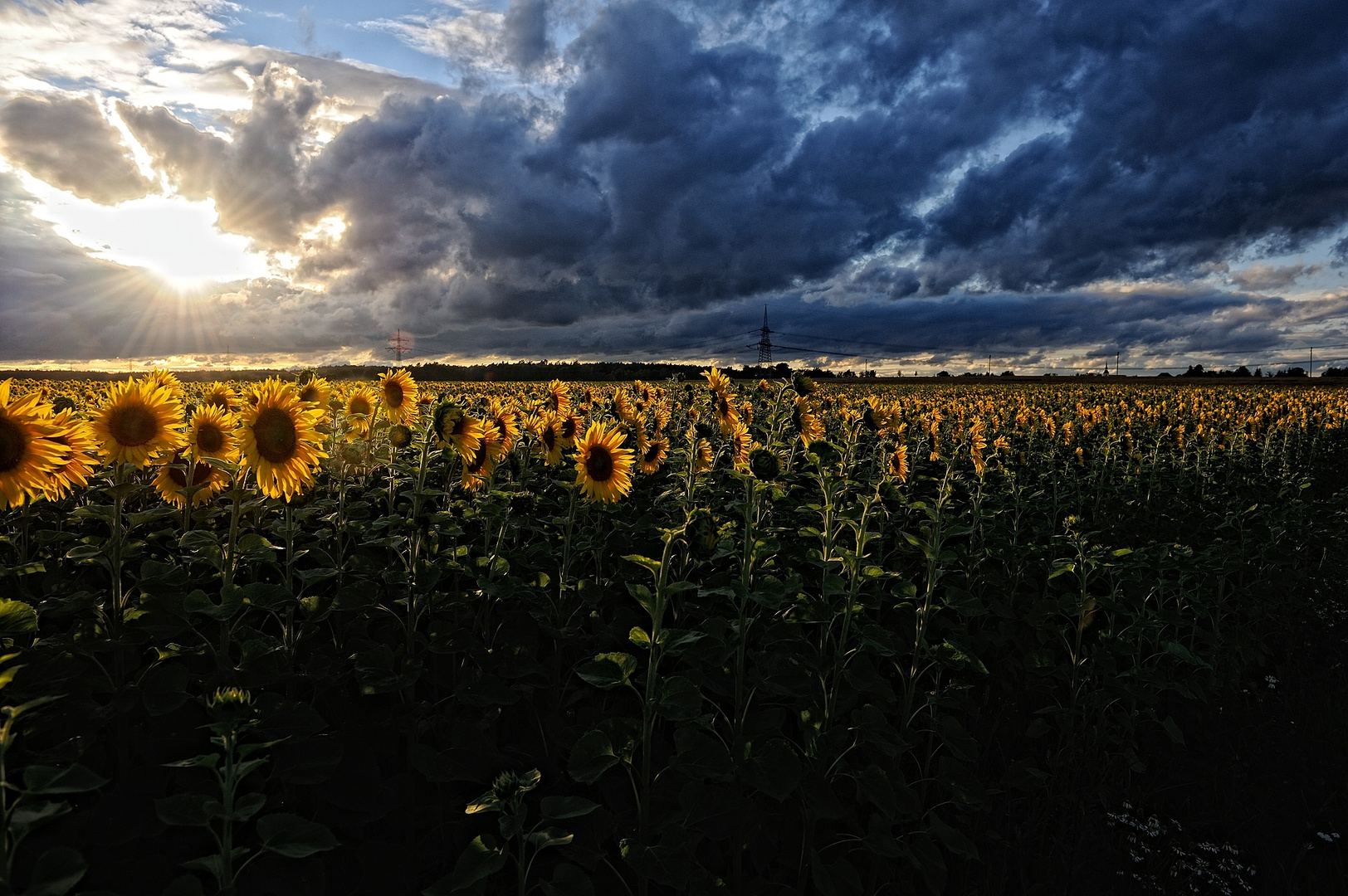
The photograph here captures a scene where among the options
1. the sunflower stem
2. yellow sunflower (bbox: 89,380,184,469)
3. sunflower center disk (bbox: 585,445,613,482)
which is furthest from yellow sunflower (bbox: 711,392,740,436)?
yellow sunflower (bbox: 89,380,184,469)

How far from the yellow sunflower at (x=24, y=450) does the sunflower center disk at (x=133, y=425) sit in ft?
1.02

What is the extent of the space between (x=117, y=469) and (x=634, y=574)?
2.94 meters

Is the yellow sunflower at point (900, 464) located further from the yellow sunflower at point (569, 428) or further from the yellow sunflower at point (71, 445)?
the yellow sunflower at point (71, 445)

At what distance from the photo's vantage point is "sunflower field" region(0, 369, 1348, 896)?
238 centimetres

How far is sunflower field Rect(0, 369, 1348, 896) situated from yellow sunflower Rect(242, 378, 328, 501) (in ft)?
0.06

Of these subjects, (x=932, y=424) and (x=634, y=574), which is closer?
(x=634, y=574)

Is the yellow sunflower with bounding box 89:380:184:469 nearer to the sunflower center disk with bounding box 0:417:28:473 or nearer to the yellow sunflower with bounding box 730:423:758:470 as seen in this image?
the sunflower center disk with bounding box 0:417:28:473

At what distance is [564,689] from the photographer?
3818 millimetres

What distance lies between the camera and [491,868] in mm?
2021

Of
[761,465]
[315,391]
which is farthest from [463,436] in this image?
[761,465]

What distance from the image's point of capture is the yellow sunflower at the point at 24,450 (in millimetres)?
2928

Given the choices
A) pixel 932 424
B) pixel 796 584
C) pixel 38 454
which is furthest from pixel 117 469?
pixel 932 424

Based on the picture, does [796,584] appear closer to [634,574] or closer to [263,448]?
[634,574]

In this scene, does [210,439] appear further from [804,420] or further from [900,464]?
[900,464]
